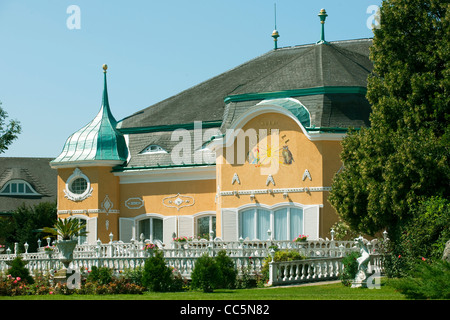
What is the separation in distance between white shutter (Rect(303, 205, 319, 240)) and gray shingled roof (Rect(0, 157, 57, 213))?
23912 mm

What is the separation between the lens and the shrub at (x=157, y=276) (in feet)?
77.7

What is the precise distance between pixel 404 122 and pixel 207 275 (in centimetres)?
863

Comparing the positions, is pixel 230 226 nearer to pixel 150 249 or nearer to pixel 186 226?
pixel 186 226

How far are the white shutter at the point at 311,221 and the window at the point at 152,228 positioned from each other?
9.03 metres

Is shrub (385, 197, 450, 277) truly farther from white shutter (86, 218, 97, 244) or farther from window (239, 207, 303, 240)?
white shutter (86, 218, 97, 244)

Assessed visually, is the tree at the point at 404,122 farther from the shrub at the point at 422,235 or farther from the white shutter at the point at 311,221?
the white shutter at the point at 311,221

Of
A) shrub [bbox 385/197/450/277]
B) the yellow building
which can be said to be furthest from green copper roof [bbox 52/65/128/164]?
shrub [bbox 385/197/450/277]

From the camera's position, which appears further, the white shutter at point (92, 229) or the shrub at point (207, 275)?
the white shutter at point (92, 229)

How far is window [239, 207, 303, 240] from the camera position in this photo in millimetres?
32406

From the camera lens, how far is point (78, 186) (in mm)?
38719

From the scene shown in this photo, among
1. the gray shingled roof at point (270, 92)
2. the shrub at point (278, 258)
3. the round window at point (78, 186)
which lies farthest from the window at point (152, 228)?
the shrub at point (278, 258)
